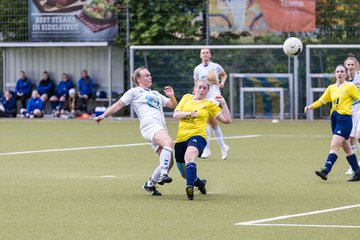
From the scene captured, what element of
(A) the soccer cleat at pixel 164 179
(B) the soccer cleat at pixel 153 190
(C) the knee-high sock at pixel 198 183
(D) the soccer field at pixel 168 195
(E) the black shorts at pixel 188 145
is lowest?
(D) the soccer field at pixel 168 195

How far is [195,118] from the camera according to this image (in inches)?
546

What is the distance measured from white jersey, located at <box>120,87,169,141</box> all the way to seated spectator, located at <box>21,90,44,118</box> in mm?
20316

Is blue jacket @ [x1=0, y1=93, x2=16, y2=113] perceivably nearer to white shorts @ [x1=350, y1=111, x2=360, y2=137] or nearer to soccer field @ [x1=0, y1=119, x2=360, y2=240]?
soccer field @ [x1=0, y1=119, x2=360, y2=240]

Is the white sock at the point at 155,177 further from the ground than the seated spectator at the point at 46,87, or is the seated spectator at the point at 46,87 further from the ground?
the seated spectator at the point at 46,87

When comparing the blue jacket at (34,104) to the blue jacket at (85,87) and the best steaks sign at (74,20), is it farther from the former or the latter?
the best steaks sign at (74,20)

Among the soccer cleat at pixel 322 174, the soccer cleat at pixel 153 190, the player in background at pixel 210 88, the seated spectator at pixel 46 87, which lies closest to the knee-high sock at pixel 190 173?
the soccer cleat at pixel 153 190

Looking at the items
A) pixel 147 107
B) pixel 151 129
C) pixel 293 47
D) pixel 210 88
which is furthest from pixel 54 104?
pixel 151 129

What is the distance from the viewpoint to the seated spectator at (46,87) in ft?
114

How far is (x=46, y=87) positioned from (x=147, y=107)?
830 inches

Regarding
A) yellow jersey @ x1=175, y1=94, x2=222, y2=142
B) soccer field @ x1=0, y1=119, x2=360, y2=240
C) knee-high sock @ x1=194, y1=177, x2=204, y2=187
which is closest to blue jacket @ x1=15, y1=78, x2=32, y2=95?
soccer field @ x1=0, y1=119, x2=360, y2=240

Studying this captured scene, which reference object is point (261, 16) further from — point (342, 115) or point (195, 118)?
point (195, 118)

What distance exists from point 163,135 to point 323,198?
2.16m

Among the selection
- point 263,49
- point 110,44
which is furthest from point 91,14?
point 263,49

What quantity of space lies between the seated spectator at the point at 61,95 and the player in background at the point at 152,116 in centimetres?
2026
